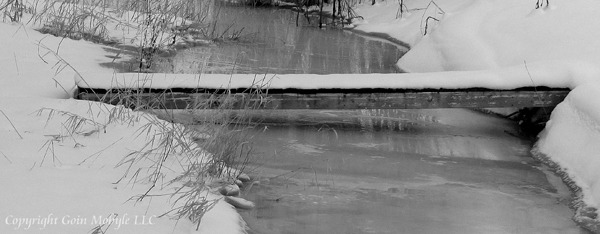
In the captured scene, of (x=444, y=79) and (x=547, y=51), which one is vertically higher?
(x=547, y=51)

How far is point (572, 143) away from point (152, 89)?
273 centimetres

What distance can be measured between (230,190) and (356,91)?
202 cm

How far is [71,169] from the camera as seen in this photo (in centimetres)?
415

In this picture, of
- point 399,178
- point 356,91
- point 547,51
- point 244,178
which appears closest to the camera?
point 244,178

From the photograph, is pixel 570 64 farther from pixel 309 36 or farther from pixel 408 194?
pixel 309 36

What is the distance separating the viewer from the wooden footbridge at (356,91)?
613 centimetres

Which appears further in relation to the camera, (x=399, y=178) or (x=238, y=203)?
(x=399, y=178)

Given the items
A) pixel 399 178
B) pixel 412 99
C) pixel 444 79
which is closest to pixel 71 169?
pixel 399 178

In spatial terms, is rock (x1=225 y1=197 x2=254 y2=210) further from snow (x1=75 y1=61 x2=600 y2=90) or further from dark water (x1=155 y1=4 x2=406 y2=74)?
dark water (x1=155 y1=4 x2=406 y2=74)

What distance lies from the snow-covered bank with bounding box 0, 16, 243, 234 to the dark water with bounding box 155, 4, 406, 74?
285 cm

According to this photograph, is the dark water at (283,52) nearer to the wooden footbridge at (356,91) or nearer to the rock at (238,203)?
the wooden footbridge at (356,91)

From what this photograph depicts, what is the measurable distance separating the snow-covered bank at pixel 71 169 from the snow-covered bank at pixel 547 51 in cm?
244

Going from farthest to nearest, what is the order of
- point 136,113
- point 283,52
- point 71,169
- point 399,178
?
point 283,52 → point 399,178 → point 136,113 → point 71,169

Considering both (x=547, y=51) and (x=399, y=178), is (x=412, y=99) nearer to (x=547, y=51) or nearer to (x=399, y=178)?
(x=399, y=178)
